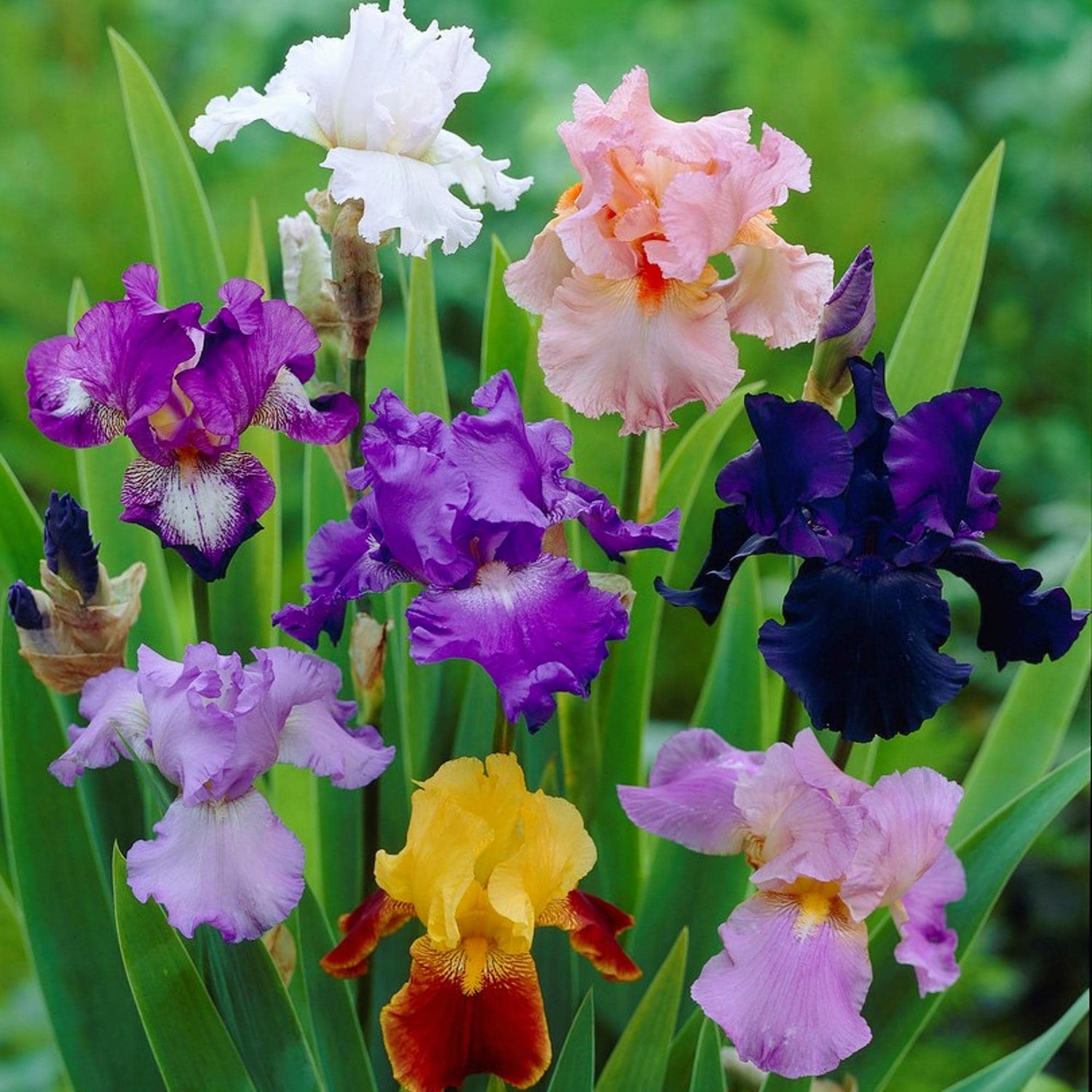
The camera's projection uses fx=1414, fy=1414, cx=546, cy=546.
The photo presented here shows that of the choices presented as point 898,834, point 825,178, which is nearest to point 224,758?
point 898,834

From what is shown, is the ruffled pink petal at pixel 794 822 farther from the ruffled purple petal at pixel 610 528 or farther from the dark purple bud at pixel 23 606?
the dark purple bud at pixel 23 606

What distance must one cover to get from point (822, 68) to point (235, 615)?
1.04m

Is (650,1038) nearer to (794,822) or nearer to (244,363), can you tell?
(794,822)

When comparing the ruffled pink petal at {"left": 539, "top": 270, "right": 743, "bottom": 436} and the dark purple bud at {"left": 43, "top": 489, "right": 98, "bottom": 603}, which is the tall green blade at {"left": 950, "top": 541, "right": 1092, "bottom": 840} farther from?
the dark purple bud at {"left": 43, "top": 489, "right": 98, "bottom": 603}

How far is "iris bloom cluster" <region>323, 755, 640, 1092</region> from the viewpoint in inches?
20.5

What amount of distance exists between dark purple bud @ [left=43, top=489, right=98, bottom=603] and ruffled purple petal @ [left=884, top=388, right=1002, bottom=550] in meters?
0.31

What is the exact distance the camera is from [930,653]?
481 millimetres

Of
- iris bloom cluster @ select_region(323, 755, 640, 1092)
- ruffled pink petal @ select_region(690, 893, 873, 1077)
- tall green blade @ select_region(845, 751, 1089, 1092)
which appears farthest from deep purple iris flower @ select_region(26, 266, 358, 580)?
tall green blade @ select_region(845, 751, 1089, 1092)

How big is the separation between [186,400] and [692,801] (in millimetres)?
253

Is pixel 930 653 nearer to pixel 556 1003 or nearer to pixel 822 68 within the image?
pixel 556 1003

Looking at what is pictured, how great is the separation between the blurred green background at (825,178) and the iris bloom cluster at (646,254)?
2.40ft

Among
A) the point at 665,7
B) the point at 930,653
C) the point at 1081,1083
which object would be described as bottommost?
the point at 1081,1083

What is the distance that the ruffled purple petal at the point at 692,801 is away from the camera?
0.56m

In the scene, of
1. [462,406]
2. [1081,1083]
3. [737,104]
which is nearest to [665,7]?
[737,104]
